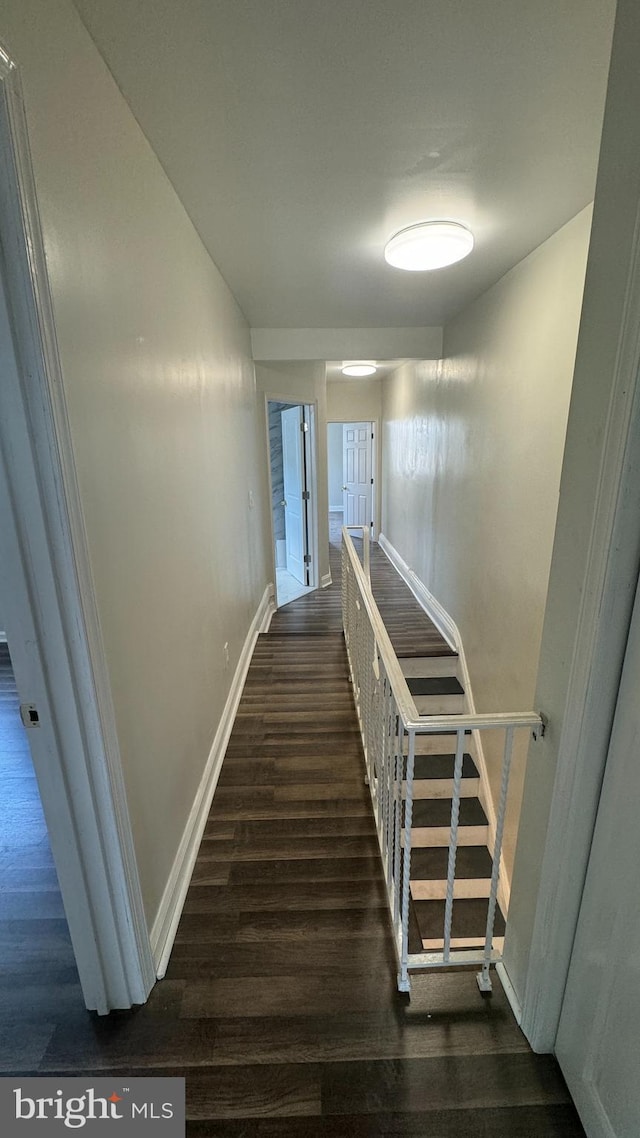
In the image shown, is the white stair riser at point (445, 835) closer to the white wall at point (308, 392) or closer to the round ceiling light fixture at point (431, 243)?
the white wall at point (308, 392)

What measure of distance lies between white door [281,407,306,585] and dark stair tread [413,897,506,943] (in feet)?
11.3

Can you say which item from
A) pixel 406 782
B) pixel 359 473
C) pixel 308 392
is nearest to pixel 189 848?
pixel 406 782

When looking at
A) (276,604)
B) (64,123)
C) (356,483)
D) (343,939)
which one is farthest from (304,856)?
(356,483)

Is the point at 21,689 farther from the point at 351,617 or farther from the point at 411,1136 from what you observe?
the point at 351,617

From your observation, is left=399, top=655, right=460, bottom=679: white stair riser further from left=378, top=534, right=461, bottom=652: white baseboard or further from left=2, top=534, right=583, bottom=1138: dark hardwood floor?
left=2, top=534, right=583, bottom=1138: dark hardwood floor

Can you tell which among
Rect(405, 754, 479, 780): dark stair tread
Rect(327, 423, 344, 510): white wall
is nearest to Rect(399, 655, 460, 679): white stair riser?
Rect(405, 754, 479, 780): dark stair tread

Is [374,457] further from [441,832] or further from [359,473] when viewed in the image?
[441,832]

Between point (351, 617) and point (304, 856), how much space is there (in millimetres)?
1571

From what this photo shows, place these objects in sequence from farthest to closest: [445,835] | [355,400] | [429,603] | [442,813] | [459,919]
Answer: [355,400], [429,603], [442,813], [445,835], [459,919]

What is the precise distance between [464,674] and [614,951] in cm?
250

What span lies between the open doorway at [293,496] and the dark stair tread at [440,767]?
208 centimetres

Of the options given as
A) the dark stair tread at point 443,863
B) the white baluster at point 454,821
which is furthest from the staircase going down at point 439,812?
the white baluster at point 454,821

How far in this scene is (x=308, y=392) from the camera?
15.1 ft

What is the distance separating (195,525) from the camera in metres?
1.87
